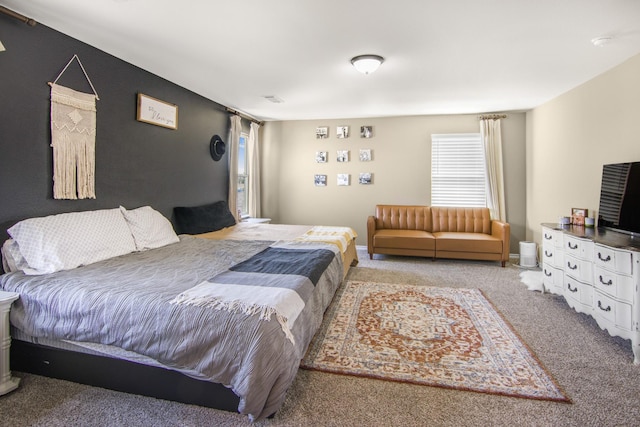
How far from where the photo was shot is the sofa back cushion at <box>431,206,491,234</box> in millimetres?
5254

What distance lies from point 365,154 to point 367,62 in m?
2.85

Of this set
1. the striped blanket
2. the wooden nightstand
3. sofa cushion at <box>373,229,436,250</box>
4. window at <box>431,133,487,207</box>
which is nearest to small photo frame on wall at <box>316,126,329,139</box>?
window at <box>431,133,487,207</box>

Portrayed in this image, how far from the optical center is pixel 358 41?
2.72 meters

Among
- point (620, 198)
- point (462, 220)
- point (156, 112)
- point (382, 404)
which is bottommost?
point (382, 404)

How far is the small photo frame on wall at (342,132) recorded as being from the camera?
232 inches

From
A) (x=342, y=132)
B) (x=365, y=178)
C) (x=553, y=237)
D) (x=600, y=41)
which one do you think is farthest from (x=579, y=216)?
(x=342, y=132)

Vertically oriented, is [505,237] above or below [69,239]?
below

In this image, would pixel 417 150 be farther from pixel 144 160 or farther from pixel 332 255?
pixel 144 160

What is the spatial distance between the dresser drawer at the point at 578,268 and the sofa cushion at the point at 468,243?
62.3 inches

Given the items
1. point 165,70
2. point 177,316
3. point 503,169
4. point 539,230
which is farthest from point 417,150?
point 177,316

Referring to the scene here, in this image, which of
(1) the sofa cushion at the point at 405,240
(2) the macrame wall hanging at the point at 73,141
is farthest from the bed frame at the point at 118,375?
(1) the sofa cushion at the point at 405,240

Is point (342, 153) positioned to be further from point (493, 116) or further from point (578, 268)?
point (578, 268)

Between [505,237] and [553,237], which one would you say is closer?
[553,237]

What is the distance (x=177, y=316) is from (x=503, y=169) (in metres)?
5.38
